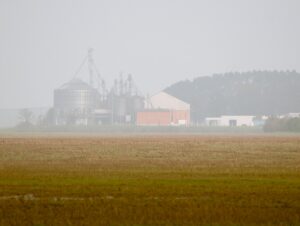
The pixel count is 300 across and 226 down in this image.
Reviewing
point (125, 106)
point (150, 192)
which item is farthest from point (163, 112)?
point (150, 192)

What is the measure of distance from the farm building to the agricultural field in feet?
403

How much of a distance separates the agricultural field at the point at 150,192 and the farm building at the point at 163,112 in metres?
123

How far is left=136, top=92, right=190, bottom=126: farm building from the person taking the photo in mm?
162500

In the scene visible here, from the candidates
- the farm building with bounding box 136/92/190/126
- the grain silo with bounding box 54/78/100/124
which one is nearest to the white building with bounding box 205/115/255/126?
the farm building with bounding box 136/92/190/126

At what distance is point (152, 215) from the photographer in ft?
59.3

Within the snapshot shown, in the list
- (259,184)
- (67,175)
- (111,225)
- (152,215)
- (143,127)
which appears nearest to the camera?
(111,225)

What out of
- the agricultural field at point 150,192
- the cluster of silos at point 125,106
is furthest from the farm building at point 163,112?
the agricultural field at point 150,192

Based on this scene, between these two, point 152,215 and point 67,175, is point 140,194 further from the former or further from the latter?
point 67,175

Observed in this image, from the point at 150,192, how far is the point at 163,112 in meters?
140

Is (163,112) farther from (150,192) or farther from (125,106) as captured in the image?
(150,192)

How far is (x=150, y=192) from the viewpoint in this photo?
902 inches

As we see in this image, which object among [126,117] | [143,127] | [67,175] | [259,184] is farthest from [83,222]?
[126,117]

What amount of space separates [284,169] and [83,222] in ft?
57.5

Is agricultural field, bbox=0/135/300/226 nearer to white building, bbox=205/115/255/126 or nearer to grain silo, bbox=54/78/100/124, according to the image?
white building, bbox=205/115/255/126
